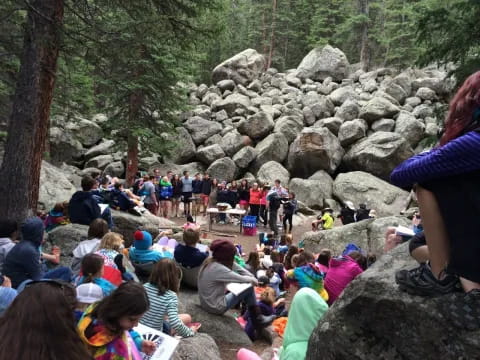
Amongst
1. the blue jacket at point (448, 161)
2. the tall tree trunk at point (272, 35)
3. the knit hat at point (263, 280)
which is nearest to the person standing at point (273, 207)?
the knit hat at point (263, 280)

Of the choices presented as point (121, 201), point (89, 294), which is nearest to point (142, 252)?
point (89, 294)

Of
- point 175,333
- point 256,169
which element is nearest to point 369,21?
point 256,169

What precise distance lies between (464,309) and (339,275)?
4.27m

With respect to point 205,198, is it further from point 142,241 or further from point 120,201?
point 142,241

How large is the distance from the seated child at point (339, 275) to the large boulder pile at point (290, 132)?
16290mm

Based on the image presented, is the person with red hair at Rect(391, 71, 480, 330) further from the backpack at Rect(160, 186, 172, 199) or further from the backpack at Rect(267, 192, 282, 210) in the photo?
the backpack at Rect(160, 186, 172, 199)

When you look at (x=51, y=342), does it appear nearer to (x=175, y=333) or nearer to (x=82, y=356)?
(x=82, y=356)

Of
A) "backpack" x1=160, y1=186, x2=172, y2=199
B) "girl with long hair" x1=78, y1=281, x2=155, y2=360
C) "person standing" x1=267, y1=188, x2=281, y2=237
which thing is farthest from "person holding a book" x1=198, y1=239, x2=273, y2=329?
"backpack" x1=160, y1=186, x2=172, y2=199

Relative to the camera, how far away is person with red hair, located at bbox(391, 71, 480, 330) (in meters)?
1.75

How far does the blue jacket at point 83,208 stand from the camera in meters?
7.96

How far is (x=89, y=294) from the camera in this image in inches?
150

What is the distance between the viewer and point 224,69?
3719 cm

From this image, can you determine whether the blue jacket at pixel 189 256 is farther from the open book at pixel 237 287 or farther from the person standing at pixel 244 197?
the person standing at pixel 244 197

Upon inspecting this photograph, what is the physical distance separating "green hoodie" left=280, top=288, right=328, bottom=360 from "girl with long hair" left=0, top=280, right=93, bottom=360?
216 cm
